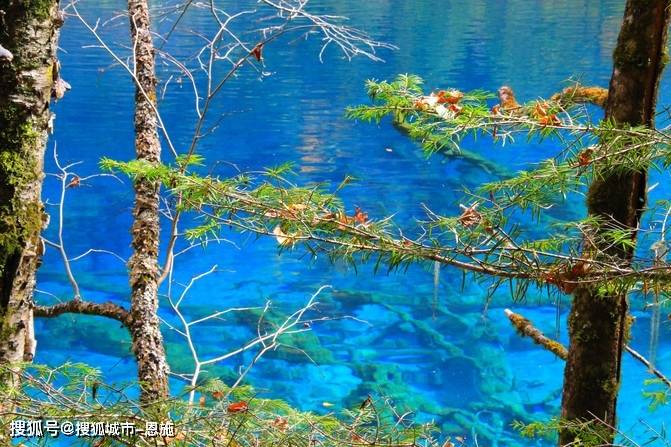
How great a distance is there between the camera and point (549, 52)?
14.9 metres

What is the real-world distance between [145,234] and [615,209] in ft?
5.85

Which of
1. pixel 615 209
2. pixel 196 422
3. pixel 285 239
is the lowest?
pixel 196 422

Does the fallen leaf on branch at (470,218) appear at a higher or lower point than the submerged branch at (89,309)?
higher

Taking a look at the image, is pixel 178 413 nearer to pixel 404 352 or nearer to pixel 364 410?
pixel 364 410

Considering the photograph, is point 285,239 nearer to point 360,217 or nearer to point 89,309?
point 360,217

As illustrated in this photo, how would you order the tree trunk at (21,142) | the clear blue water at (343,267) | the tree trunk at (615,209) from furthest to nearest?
the clear blue water at (343,267) → the tree trunk at (615,209) → the tree trunk at (21,142)

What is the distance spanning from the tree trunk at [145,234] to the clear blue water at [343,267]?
3.19 ft

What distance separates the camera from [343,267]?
7.05 m

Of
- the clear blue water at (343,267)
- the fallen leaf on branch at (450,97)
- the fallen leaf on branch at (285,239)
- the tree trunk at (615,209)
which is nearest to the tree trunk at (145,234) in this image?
the clear blue water at (343,267)

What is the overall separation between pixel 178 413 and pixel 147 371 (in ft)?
4.99

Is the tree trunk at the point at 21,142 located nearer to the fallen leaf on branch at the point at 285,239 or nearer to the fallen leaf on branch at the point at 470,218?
the fallen leaf on branch at the point at 285,239

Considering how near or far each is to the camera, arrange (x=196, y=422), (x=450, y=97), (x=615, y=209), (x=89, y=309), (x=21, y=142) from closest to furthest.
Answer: (x=196, y=422), (x=21, y=142), (x=450, y=97), (x=615, y=209), (x=89, y=309)

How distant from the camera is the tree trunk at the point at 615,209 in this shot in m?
1.90

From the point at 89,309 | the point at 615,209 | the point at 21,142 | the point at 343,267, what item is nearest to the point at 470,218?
the point at 615,209
